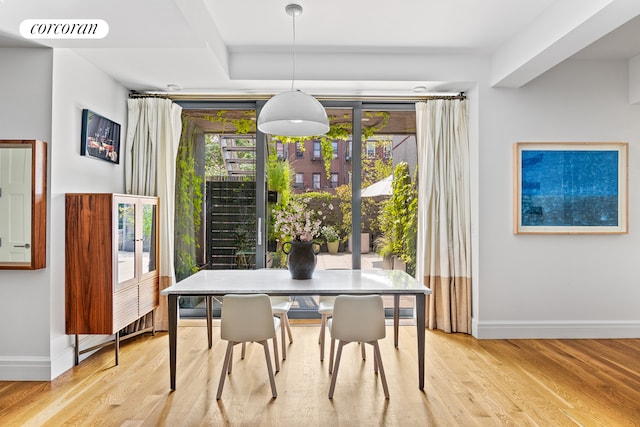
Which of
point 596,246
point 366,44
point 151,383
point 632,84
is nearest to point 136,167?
point 151,383

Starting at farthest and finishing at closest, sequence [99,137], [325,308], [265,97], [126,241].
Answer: [265,97] < [99,137] < [126,241] < [325,308]

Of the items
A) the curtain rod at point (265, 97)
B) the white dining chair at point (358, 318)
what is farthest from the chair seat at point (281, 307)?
the curtain rod at point (265, 97)

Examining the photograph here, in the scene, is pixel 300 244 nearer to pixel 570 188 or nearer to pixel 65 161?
pixel 65 161

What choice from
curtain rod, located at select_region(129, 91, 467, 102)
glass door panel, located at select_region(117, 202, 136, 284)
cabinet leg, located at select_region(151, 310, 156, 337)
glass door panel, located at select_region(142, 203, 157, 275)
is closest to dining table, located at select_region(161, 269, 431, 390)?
glass door panel, located at select_region(117, 202, 136, 284)

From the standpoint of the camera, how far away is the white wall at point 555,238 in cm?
395

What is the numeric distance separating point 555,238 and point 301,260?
2510mm

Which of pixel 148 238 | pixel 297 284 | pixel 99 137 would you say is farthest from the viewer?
pixel 148 238

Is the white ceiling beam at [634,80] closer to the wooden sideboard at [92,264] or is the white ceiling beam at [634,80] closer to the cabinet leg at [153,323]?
the wooden sideboard at [92,264]

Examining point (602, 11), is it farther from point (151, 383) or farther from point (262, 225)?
point (151, 383)

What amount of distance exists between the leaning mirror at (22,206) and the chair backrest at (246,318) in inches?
56.6

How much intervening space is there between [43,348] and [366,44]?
3.44 meters

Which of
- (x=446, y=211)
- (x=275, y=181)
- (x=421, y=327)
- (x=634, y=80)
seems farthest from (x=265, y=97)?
(x=634, y=80)

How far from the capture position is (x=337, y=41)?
11.8 ft

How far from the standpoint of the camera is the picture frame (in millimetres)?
3301
